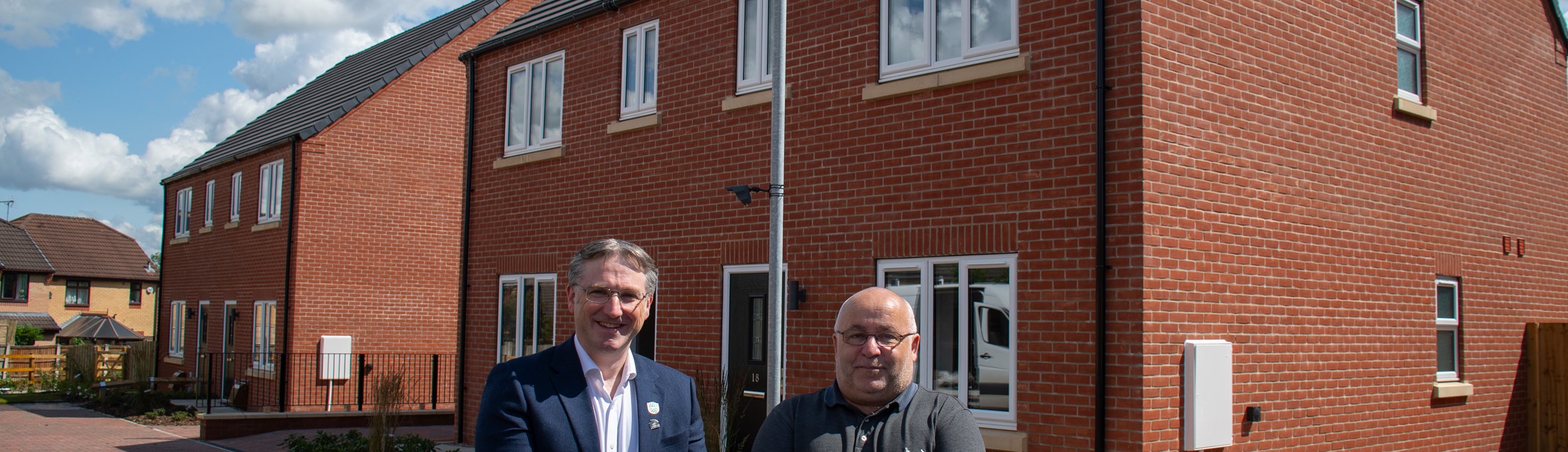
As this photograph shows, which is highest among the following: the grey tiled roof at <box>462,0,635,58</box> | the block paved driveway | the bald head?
the grey tiled roof at <box>462,0,635,58</box>

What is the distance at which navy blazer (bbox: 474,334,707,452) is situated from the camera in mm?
3326

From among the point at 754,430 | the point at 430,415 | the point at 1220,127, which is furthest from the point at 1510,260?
the point at 430,415

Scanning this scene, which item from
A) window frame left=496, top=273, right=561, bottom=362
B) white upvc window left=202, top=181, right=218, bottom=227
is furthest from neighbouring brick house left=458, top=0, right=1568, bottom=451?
white upvc window left=202, top=181, right=218, bottom=227

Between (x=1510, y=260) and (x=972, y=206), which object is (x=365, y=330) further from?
(x=1510, y=260)

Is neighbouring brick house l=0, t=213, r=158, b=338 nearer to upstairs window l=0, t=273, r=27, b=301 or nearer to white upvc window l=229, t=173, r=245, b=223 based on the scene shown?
upstairs window l=0, t=273, r=27, b=301

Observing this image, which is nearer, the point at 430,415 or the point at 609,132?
the point at 609,132

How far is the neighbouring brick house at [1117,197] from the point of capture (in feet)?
25.0

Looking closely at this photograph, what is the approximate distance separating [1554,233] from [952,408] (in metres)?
10.9

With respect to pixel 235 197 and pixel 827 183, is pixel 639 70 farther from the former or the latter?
pixel 235 197

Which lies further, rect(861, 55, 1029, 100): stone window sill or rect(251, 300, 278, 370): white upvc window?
rect(251, 300, 278, 370): white upvc window

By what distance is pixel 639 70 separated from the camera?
11922 millimetres

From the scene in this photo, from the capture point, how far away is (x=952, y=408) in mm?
3396

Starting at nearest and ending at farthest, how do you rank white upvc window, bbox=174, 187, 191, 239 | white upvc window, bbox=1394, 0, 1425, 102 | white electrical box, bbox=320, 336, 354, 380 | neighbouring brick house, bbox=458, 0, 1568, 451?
neighbouring brick house, bbox=458, 0, 1568, 451
white upvc window, bbox=1394, 0, 1425, 102
white electrical box, bbox=320, 336, 354, 380
white upvc window, bbox=174, 187, 191, 239

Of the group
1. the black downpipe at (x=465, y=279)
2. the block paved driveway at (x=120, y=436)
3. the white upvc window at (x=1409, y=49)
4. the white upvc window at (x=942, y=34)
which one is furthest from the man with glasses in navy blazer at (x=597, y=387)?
the black downpipe at (x=465, y=279)
